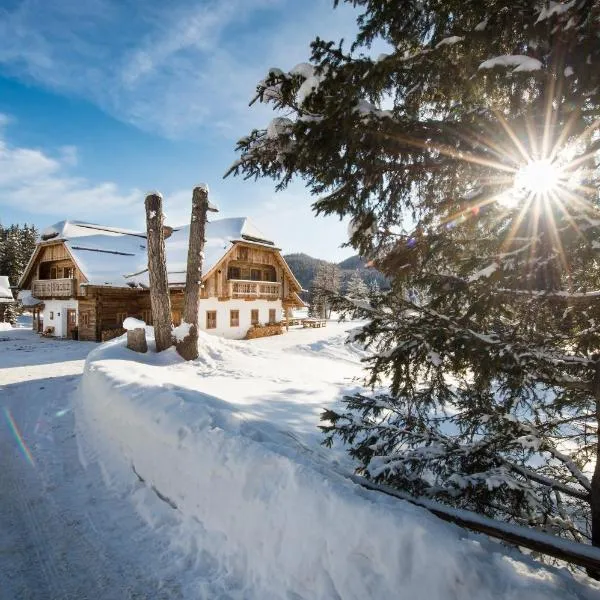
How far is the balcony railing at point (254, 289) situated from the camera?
78.5ft

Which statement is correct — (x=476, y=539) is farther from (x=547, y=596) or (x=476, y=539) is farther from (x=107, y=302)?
(x=107, y=302)

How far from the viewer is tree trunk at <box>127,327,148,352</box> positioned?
1088cm

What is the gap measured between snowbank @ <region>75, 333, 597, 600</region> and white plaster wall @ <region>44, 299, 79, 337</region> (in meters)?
21.8

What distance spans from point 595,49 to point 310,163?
1955 mm

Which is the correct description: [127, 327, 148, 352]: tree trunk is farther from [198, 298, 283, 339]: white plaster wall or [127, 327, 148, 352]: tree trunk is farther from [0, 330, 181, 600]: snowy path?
[198, 298, 283, 339]: white plaster wall

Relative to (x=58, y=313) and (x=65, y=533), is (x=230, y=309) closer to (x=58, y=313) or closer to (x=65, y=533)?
(x=58, y=313)

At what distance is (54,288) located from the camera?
915 inches

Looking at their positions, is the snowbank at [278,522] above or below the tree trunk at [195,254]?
below

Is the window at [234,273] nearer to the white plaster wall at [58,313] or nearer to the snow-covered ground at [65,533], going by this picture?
the white plaster wall at [58,313]

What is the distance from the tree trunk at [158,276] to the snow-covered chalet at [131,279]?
30.8 ft

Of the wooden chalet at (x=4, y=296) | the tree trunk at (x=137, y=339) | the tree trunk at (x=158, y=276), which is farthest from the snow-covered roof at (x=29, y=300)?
the tree trunk at (x=137, y=339)

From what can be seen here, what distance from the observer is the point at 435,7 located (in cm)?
294

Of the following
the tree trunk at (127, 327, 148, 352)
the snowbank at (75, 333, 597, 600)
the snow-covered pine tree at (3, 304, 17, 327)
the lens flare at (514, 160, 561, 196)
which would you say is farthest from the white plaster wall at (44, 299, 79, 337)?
the lens flare at (514, 160, 561, 196)

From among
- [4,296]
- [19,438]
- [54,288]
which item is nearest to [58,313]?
[54,288]
